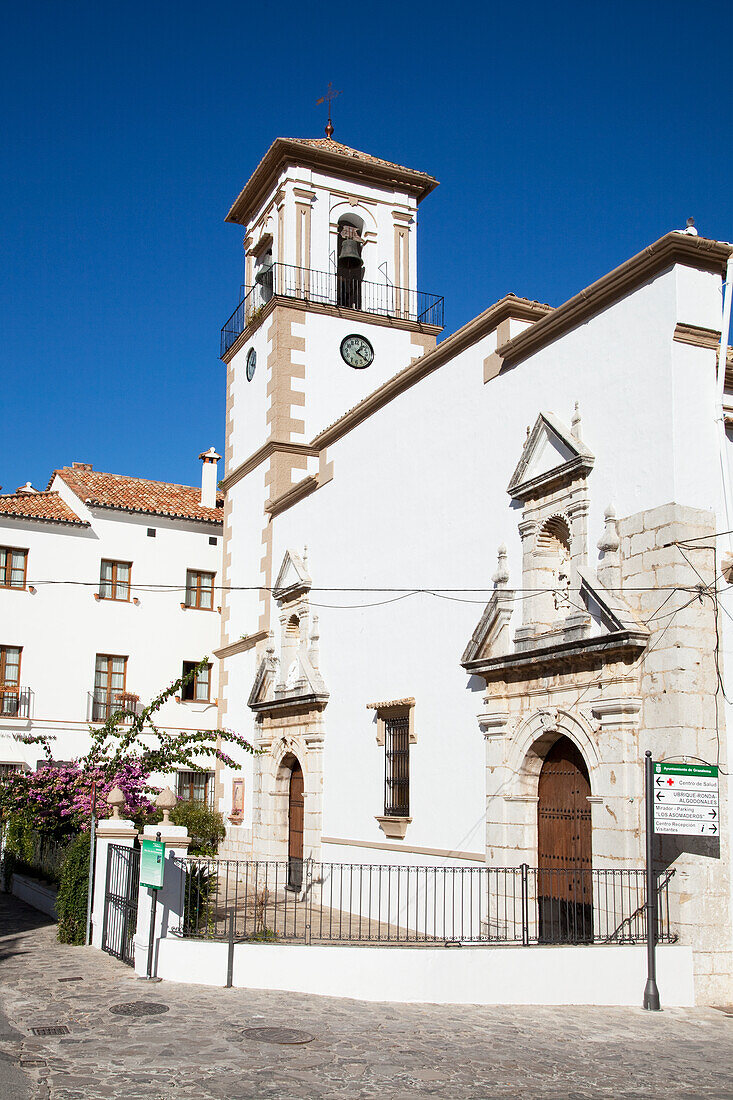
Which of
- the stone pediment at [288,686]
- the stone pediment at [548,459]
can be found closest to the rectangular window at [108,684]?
the stone pediment at [288,686]

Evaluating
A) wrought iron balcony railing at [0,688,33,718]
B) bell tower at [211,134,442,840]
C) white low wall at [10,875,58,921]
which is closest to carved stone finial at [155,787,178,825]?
white low wall at [10,875,58,921]

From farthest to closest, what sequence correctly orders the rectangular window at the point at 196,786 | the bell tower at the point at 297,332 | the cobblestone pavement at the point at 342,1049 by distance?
the rectangular window at the point at 196,786 → the bell tower at the point at 297,332 → the cobblestone pavement at the point at 342,1049

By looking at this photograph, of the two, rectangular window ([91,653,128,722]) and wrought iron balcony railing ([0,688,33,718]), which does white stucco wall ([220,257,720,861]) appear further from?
wrought iron balcony railing ([0,688,33,718])

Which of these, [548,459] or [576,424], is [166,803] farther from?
[576,424]

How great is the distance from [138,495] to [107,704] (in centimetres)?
560

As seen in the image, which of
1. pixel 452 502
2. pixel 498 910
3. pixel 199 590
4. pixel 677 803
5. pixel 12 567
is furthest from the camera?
pixel 199 590

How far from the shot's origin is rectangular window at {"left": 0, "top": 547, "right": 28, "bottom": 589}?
2445 cm

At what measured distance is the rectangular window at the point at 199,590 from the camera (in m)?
26.5

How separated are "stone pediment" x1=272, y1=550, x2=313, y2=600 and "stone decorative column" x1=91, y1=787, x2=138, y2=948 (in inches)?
261

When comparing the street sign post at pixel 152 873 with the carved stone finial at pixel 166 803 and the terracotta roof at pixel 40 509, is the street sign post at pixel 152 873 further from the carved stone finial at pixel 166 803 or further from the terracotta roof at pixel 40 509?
the terracotta roof at pixel 40 509

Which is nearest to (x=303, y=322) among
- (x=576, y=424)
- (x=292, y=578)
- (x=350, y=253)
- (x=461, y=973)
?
(x=350, y=253)

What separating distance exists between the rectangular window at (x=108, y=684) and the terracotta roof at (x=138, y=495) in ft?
12.3

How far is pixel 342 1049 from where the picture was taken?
8.12 metres

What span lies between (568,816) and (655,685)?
7.10 feet
